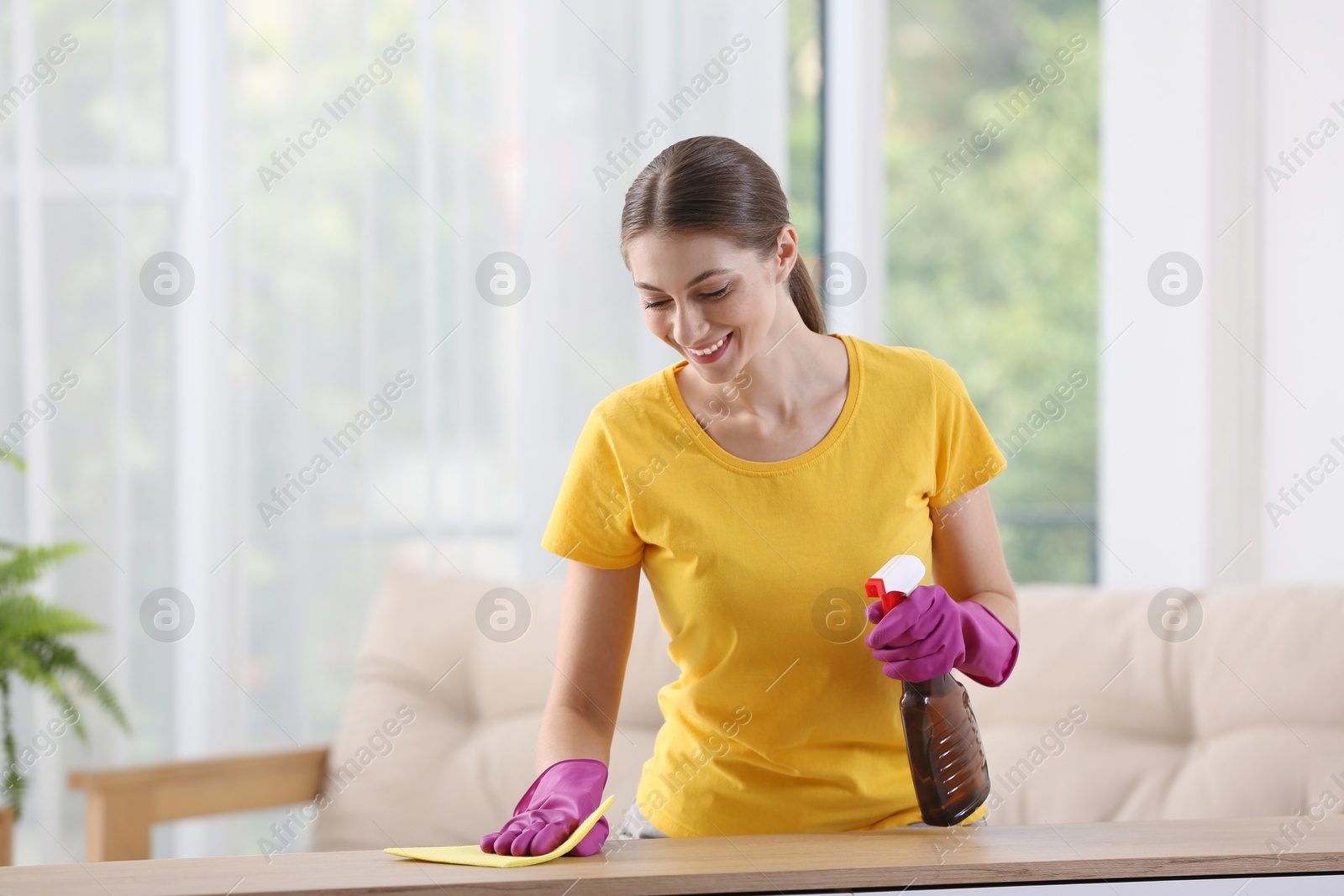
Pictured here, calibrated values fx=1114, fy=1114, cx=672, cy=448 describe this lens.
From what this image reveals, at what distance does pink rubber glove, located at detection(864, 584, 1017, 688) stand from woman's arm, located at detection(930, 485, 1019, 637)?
5.0 inches

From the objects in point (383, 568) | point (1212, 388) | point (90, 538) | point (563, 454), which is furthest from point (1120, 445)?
point (90, 538)

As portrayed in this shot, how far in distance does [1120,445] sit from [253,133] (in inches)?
76.9

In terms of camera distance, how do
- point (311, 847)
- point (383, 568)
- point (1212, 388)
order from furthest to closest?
point (383, 568)
point (1212, 388)
point (311, 847)

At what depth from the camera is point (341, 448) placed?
2.30 m

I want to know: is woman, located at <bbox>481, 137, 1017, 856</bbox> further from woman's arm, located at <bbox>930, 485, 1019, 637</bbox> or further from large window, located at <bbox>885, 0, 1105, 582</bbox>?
large window, located at <bbox>885, 0, 1105, 582</bbox>

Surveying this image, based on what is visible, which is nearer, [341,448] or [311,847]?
[311,847]

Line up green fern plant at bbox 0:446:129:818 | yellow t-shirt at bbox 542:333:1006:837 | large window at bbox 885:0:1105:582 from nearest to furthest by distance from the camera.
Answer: yellow t-shirt at bbox 542:333:1006:837 < green fern plant at bbox 0:446:129:818 < large window at bbox 885:0:1105:582

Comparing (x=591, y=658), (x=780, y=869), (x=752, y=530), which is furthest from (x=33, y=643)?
(x=780, y=869)

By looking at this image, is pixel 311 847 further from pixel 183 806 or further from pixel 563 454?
pixel 563 454

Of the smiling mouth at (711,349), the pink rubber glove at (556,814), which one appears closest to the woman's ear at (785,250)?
the smiling mouth at (711,349)

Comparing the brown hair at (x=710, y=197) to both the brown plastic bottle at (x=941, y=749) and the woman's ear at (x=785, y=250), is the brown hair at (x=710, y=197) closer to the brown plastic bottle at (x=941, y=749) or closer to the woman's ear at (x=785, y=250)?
the woman's ear at (x=785, y=250)

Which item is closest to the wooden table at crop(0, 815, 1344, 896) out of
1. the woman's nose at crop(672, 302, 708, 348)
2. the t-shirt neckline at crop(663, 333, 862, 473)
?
the t-shirt neckline at crop(663, 333, 862, 473)

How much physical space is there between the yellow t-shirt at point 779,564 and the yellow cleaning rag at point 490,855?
0.69 ft

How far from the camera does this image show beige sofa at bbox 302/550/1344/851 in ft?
5.26
